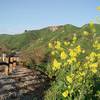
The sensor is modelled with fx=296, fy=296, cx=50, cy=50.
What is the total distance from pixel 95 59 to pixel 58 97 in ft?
8.52

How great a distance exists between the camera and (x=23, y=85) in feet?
20.7

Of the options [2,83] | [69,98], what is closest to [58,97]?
[69,98]

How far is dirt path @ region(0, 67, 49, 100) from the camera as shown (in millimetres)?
5570

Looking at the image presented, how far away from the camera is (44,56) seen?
1033cm

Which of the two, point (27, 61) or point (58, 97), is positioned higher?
point (27, 61)

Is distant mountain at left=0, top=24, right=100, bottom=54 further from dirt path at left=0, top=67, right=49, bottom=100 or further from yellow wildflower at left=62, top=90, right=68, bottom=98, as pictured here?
dirt path at left=0, top=67, right=49, bottom=100

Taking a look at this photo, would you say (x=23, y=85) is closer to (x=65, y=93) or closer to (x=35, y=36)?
(x=65, y=93)

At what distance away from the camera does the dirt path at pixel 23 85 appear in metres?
5.57

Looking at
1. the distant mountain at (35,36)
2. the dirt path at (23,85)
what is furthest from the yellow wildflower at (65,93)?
the distant mountain at (35,36)

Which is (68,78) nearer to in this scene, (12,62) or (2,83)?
(12,62)

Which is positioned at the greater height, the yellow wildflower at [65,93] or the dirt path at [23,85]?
the dirt path at [23,85]

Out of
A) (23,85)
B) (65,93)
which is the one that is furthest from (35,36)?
(23,85)

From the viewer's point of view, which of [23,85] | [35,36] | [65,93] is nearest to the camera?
[23,85]

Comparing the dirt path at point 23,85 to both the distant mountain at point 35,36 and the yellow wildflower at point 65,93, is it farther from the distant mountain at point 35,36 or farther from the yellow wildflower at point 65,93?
the distant mountain at point 35,36
